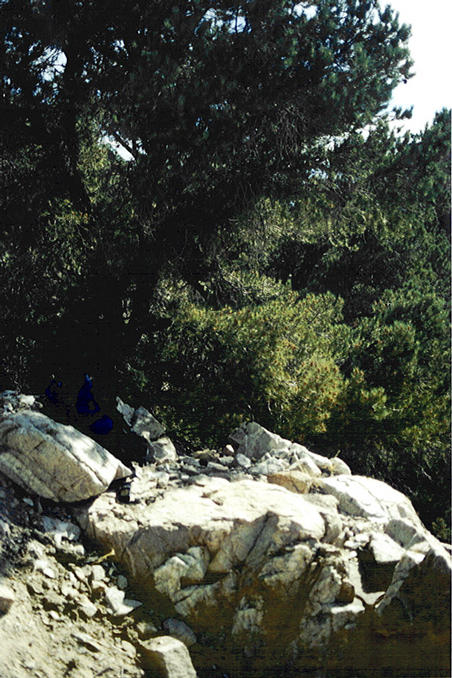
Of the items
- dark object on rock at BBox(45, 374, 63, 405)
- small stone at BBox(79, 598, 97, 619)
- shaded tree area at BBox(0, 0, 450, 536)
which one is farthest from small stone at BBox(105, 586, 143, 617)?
shaded tree area at BBox(0, 0, 450, 536)

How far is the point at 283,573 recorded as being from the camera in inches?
199

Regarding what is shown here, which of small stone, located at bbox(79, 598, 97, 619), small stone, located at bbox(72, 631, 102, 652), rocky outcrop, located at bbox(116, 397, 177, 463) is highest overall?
rocky outcrop, located at bbox(116, 397, 177, 463)

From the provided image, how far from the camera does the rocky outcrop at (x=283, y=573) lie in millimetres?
4652

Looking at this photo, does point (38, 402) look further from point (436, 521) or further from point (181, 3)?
point (436, 521)

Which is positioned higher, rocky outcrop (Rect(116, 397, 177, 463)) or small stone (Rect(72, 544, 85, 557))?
rocky outcrop (Rect(116, 397, 177, 463))

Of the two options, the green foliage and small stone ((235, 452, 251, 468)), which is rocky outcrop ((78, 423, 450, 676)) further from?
the green foliage

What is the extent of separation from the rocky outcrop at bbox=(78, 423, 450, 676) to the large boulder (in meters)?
0.24

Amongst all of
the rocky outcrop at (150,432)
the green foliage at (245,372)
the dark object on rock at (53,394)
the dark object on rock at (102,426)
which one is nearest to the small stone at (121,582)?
the dark object on rock at (102,426)

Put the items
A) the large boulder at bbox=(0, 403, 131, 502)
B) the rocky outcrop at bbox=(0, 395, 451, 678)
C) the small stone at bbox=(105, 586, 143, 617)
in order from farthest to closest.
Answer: the large boulder at bbox=(0, 403, 131, 502) < the small stone at bbox=(105, 586, 143, 617) < the rocky outcrop at bbox=(0, 395, 451, 678)

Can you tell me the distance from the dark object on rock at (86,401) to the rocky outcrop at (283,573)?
1086 millimetres

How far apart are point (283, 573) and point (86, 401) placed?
285 cm

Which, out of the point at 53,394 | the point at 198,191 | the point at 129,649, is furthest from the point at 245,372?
the point at 129,649

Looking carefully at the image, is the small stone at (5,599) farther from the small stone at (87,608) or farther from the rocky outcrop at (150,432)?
the rocky outcrop at (150,432)

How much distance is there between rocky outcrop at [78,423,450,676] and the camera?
465 cm
